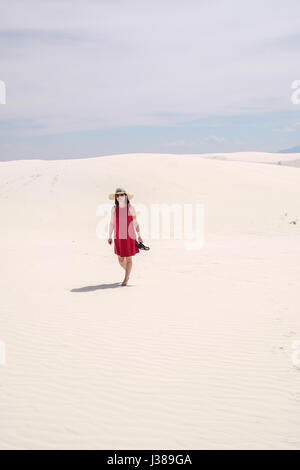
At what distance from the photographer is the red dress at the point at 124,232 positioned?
8211 mm

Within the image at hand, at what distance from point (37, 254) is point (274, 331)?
351 inches

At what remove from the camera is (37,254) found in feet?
42.6

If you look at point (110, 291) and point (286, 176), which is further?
point (286, 176)

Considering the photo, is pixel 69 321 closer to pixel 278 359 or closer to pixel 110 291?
pixel 110 291

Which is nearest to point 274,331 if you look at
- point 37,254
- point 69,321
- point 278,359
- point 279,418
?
point 278,359
